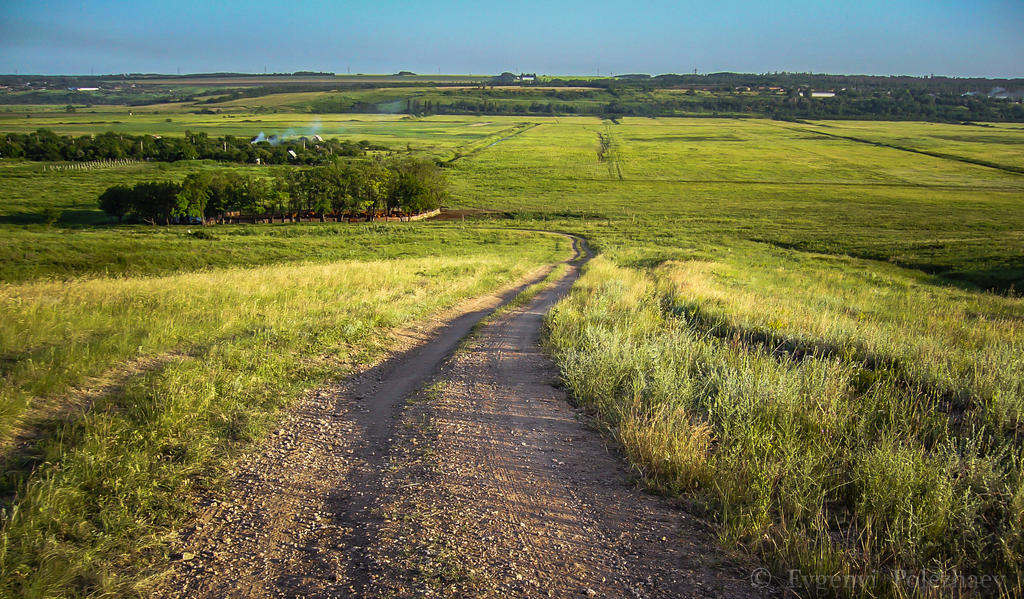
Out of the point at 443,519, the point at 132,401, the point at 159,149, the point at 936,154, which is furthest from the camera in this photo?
the point at 936,154

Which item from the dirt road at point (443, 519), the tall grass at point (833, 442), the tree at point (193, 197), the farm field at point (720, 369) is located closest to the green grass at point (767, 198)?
the farm field at point (720, 369)

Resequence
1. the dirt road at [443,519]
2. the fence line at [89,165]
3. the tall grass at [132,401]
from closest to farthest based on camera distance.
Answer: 1. the dirt road at [443,519]
2. the tall grass at [132,401]
3. the fence line at [89,165]

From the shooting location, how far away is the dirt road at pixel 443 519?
4.04 meters

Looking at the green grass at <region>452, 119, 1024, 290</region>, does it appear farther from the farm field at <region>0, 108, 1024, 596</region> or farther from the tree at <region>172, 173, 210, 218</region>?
the tree at <region>172, 173, 210, 218</region>

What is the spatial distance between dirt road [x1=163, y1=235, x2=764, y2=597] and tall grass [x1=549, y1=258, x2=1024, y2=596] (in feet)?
1.55

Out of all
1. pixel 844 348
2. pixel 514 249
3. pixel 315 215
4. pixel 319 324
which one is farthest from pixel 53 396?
pixel 315 215

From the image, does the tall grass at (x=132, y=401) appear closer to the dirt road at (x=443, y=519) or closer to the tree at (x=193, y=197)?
the dirt road at (x=443, y=519)

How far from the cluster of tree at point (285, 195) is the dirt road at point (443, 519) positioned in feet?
203

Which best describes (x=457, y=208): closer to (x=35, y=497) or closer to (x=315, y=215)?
(x=315, y=215)

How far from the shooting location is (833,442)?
19.7ft

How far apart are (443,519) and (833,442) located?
4.18 meters

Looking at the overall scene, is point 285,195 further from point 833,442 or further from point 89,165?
point 833,442

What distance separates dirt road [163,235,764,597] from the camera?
4035 millimetres

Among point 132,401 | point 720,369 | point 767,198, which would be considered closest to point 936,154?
point 767,198
